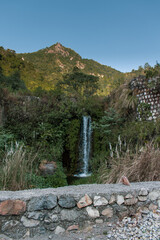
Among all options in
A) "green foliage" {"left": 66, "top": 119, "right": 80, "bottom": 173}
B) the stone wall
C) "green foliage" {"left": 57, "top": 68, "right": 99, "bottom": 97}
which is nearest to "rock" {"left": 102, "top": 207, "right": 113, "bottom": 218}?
the stone wall

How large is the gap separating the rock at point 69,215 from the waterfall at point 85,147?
4.22 m

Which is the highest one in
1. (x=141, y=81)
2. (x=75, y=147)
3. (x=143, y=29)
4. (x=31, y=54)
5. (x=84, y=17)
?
(x=31, y=54)

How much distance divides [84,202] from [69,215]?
0.61 feet

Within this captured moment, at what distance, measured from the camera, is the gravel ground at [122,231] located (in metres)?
1.54

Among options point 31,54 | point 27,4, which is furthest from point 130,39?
point 31,54

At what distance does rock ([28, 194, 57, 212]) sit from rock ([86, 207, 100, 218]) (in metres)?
0.34

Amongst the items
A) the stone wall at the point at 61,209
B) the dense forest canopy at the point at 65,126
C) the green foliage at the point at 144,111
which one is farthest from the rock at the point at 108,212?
the green foliage at the point at 144,111

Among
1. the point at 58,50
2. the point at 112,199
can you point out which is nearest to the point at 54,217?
the point at 112,199

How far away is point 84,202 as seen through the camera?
5.57 feet

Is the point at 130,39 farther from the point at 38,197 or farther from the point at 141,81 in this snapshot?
the point at 38,197

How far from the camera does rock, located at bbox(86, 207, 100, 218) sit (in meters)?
1.69

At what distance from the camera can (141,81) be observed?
6445 millimetres

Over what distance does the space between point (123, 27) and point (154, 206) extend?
664 centimetres

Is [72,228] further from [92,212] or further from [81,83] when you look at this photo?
[81,83]
